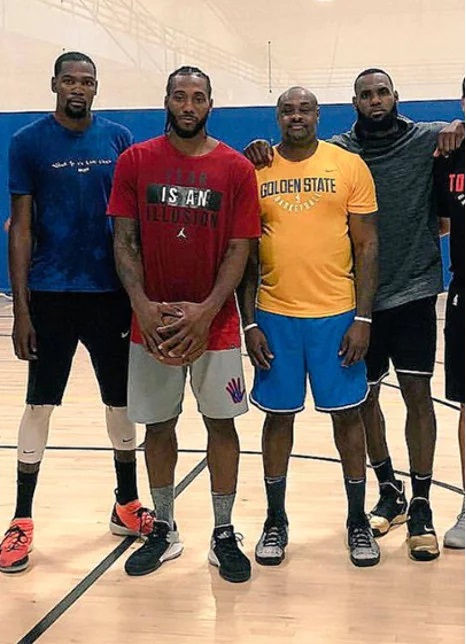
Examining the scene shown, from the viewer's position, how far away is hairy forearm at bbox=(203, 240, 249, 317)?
2.64m

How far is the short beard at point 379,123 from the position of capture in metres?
2.86

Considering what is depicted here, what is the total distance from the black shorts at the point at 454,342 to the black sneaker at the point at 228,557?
32.1 inches

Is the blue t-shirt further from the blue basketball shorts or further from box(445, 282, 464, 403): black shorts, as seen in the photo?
box(445, 282, 464, 403): black shorts

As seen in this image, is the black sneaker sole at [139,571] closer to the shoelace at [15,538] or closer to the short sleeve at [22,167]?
the shoelace at [15,538]

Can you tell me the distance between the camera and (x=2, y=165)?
9789 mm

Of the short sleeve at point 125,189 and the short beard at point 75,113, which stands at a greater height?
the short beard at point 75,113

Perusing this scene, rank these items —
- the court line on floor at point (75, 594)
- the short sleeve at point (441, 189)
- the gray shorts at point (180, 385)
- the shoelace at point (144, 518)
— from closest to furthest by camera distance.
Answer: the court line on floor at point (75, 594), the gray shorts at point (180, 385), the short sleeve at point (441, 189), the shoelace at point (144, 518)

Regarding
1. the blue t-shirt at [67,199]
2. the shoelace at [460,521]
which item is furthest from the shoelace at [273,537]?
the blue t-shirt at [67,199]

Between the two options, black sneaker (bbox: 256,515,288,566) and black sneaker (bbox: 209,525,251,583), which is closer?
black sneaker (bbox: 209,525,251,583)

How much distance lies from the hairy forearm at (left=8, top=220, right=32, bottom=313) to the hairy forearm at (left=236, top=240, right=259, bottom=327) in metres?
0.67

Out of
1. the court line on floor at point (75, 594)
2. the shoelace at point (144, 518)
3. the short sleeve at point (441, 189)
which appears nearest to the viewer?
the court line on floor at point (75, 594)

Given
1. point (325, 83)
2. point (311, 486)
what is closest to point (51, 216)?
point (311, 486)

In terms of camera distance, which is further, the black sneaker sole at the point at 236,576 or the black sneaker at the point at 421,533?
the black sneaker at the point at 421,533

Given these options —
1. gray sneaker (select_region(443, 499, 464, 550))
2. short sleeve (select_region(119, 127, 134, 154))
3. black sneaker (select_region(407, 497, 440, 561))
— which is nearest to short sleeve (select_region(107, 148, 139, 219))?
short sleeve (select_region(119, 127, 134, 154))
